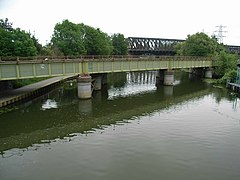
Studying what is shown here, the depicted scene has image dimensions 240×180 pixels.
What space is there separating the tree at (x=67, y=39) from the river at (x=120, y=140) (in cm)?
2968

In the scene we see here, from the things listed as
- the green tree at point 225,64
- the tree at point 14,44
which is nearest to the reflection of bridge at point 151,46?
the green tree at point 225,64

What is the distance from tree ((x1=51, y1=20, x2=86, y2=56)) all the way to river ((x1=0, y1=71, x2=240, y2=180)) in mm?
29679

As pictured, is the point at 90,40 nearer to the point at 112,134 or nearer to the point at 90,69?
the point at 90,69

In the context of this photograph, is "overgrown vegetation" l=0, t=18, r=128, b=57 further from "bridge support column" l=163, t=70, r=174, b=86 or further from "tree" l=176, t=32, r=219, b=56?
"tree" l=176, t=32, r=219, b=56

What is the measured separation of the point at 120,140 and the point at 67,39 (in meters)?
48.2

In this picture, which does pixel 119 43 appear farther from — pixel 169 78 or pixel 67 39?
pixel 169 78

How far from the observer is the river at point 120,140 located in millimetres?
15008

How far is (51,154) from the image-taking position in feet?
57.3

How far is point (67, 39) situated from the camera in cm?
6275

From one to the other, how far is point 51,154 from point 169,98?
25.6 meters

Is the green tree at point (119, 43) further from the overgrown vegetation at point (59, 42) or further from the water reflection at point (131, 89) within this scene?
the water reflection at point (131, 89)

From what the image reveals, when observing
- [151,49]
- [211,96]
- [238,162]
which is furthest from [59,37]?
[151,49]

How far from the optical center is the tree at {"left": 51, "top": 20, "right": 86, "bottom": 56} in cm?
6194

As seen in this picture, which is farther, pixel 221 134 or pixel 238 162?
pixel 221 134
